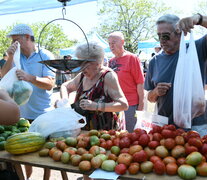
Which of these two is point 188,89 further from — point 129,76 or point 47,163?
point 129,76

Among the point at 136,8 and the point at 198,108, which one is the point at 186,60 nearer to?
the point at 198,108

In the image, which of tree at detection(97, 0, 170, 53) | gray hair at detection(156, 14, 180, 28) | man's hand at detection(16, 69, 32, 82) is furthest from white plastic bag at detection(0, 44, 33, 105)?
tree at detection(97, 0, 170, 53)

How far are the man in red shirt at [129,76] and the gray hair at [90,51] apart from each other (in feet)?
3.69

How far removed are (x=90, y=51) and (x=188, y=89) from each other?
1021mm

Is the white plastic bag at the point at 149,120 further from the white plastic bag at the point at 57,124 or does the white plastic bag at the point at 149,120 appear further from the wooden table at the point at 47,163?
the wooden table at the point at 47,163

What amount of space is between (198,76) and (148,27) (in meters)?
34.0

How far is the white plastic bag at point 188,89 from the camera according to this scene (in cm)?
178

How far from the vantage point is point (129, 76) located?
11.6ft

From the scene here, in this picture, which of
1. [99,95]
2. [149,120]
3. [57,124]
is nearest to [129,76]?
[99,95]

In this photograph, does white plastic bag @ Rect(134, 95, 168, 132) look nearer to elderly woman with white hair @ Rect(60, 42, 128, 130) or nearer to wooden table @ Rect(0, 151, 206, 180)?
elderly woman with white hair @ Rect(60, 42, 128, 130)

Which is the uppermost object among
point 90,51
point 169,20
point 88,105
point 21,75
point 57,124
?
point 169,20

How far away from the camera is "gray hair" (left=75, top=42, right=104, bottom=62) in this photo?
2391 mm

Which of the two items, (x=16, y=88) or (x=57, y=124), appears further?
(x=16, y=88)

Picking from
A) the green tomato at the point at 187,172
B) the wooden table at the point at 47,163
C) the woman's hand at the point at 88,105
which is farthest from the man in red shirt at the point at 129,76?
the green tomato at the point at 187,172
